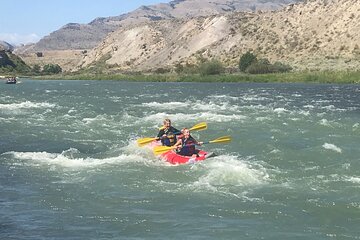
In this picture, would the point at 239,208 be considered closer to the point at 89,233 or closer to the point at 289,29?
the point at 89,233

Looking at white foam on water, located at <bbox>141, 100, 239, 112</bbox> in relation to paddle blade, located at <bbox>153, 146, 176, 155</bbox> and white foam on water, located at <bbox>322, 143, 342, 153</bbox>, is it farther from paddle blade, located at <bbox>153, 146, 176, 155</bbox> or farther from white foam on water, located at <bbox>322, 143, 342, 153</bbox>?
paddle blade, located at <bbox>153, 146, 176, 155</bbox>

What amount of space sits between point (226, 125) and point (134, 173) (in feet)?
41.4

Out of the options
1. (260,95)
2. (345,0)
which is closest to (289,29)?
(345,0)

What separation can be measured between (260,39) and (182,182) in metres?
82.2

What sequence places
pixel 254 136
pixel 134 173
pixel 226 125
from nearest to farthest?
pixel 134 173
pixel 254 136
pixel 226 125

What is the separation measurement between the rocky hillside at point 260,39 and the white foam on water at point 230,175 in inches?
2278

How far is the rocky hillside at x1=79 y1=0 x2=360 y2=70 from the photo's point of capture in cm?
8244

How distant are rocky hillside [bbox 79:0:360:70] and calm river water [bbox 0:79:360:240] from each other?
50781mm

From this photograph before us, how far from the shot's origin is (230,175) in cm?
1697

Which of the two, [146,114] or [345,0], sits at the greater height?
[345,0]

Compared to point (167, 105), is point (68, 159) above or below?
above

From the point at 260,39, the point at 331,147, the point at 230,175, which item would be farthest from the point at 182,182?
the point at 260,39

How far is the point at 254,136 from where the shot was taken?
84.4 ft

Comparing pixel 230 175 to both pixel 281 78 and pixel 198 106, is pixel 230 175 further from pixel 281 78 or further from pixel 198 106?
pixel 281 78
